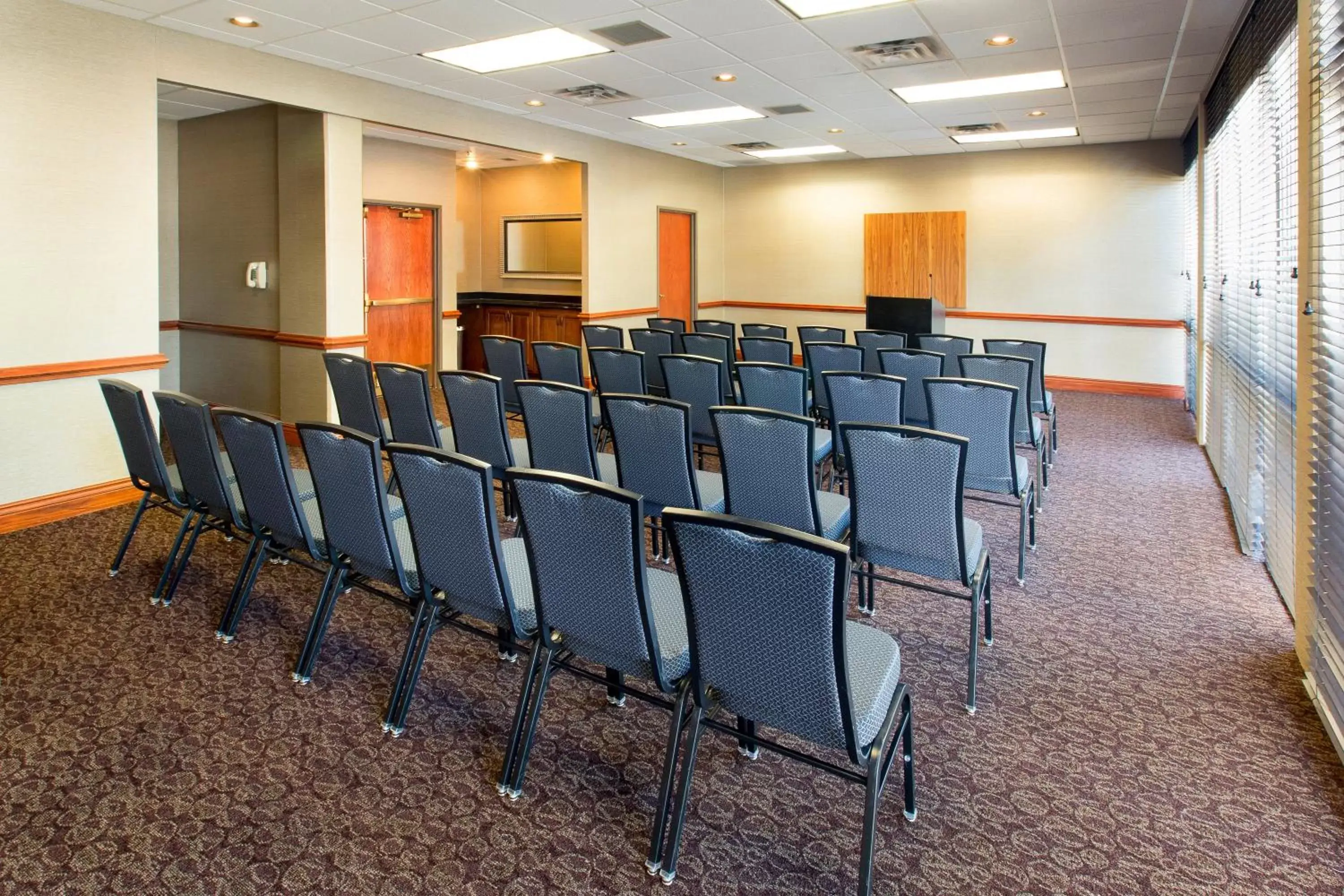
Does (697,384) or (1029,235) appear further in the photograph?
(1029,235)

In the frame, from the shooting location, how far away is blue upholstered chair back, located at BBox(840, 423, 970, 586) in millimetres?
2842

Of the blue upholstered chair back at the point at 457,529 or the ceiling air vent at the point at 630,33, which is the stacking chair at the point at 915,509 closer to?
the blue upholstered chair back at the point at 457,529

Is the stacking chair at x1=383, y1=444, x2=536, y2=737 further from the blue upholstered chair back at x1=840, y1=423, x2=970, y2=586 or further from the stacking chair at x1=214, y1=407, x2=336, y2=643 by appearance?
the blue upholstered chair back at x1=840, y1=423, x2=970, y2=586

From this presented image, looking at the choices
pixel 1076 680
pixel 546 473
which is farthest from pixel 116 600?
pixel 1076 680

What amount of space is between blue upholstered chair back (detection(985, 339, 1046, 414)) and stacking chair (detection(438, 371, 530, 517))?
11.1ft

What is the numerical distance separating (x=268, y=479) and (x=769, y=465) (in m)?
1.84

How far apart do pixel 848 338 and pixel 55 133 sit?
964 centimetres

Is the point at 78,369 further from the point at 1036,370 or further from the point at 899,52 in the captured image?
the point at 1036,370

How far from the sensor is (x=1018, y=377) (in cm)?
501

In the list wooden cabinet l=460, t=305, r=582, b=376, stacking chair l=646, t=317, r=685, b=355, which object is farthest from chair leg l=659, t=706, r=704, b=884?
wooden cabinet l=460, t=305, r=582, b=376

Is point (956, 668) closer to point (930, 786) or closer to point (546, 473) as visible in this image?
point (930, 786)

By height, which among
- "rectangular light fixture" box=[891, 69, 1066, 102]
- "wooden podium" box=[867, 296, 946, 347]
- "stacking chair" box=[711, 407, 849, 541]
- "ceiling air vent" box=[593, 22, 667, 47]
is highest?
"rectangular light fixture" box=[891, 69, 1066, 102]

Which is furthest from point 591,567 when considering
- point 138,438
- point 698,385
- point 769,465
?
point 698,385

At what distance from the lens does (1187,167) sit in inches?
353
